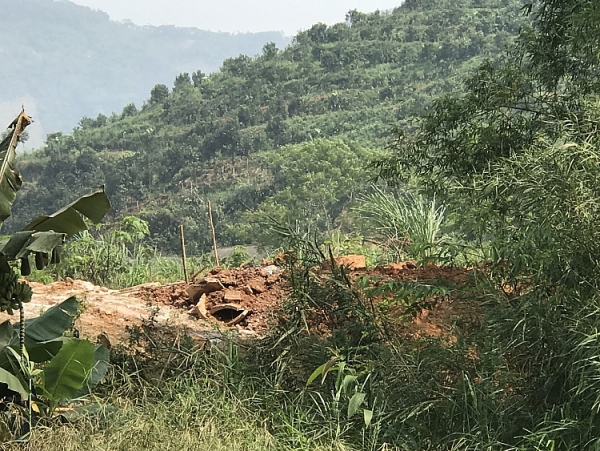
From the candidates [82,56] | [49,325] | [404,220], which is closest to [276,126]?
[404,220]

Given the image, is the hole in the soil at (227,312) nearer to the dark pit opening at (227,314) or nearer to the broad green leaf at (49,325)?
the dark pit opening at (227,314)

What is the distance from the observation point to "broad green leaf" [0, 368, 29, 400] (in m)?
3.44

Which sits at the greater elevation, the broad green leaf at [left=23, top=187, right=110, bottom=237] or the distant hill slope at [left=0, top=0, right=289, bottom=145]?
the distant hill slope at [left=0, top=0, right=289, bottom=145]

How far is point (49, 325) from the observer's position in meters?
4.11

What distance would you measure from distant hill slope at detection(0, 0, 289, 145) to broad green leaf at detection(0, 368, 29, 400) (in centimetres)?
11342

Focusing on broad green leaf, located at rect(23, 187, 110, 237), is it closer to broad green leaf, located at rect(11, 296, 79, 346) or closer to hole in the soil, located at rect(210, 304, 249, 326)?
broad green leaf, located at rect(11, 296, 79, 346)

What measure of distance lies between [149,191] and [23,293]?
101 feet

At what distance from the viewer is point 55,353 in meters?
3.97

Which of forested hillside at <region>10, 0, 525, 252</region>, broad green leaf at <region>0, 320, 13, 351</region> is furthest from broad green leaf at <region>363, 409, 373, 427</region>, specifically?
forested hillside at <region>10, 0, 525, 252</region>

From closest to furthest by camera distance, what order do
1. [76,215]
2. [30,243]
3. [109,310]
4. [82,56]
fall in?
1. [30,243]
2. [76,215]
3. [109,310]
4. [82,56]

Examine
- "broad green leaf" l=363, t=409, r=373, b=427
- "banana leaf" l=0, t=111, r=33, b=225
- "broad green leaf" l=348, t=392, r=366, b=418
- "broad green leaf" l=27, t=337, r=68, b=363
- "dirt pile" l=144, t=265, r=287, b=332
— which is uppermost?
"banana leaf" l=0, t=111, r=33, b=225

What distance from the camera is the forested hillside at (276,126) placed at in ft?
90.3

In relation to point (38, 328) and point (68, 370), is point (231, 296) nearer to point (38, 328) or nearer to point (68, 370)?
point (38, 328)

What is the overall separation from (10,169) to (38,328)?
90 centimetres
